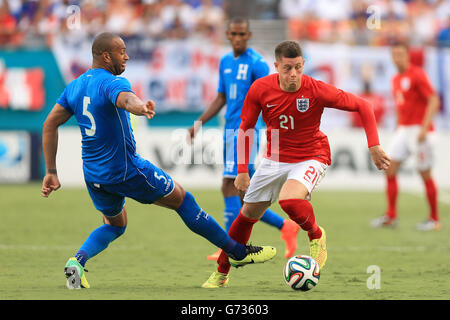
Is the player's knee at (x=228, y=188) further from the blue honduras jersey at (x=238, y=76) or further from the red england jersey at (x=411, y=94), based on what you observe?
the red england jersey at (x=411, y=94)

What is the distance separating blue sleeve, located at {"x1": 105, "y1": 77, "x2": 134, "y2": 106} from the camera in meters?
5.79

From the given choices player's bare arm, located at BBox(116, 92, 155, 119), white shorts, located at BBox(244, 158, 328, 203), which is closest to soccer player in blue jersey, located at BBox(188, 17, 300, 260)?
white shorts, located at BBox(244, 158, 328, 203)

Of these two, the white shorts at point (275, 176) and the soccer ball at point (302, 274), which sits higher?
the white shorts at point (275, 176)

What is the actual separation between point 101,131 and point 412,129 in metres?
6.39

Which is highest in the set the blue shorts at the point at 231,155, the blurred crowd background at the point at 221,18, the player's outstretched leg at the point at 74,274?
the blurred crowd background at the point at 221,18

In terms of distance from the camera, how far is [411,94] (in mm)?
11281

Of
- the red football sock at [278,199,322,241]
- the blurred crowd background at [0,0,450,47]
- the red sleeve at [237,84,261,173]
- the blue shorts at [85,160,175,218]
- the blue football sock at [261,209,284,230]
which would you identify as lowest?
the blue football sock at [261,209,284,230]

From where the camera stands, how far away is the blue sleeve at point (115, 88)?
5.79m

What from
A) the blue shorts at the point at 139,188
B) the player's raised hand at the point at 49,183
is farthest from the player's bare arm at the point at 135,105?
the player's raised hand at the point at 49,183

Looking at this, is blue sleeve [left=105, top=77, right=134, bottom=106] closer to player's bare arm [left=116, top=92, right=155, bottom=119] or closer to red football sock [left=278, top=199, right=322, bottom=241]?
player's bare arm [left=116, top=92, right=155, bottom=119]

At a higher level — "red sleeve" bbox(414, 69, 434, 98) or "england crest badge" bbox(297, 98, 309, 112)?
"red sleeve" bbox(414, 69, 434, 98)

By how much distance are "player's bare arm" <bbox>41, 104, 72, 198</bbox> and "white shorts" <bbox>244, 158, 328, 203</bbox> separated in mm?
1598

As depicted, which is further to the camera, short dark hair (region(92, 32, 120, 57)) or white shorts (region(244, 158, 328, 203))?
white shorts (region(244, 158, 328, 203))
